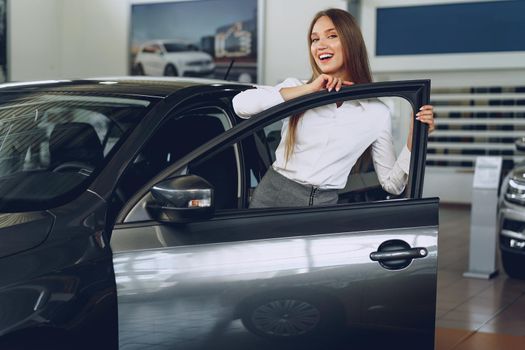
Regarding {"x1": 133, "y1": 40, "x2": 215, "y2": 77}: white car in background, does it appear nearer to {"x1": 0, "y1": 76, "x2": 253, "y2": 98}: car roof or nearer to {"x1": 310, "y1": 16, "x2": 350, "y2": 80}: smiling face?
{"x1": 0, "y1": 76, "x2": 253, "y2": 98}: car roof

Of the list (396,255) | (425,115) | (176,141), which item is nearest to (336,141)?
(425,115)

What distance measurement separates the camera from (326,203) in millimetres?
2760

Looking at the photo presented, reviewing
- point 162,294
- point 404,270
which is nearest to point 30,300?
point 162,294

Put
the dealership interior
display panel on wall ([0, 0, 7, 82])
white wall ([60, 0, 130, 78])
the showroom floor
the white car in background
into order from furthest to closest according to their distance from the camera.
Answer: white wall ([60, 0, 130, 78]) < the white car in background < display panel on wall ([0, 0, 7, 82]) < the dealership interior < the showroom floor

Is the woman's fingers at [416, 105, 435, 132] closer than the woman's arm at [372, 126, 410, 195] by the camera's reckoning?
Yes

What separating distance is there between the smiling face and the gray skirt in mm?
420

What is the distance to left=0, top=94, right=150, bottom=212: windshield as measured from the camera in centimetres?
256

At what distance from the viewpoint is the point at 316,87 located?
8.89 ft

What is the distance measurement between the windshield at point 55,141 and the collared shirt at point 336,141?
0.44 meters

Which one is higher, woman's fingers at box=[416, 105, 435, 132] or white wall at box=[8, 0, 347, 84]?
white wall at box=[8, 0, 347, 84]

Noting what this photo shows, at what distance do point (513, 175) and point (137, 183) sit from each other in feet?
15.0

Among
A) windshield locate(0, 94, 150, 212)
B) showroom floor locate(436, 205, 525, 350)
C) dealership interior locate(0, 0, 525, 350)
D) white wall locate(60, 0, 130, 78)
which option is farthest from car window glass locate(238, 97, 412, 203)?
white wall locate(60, 0, 130, 78)

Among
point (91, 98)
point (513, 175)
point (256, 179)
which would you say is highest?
point (91, 98)

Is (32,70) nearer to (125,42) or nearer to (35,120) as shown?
(125,42)
